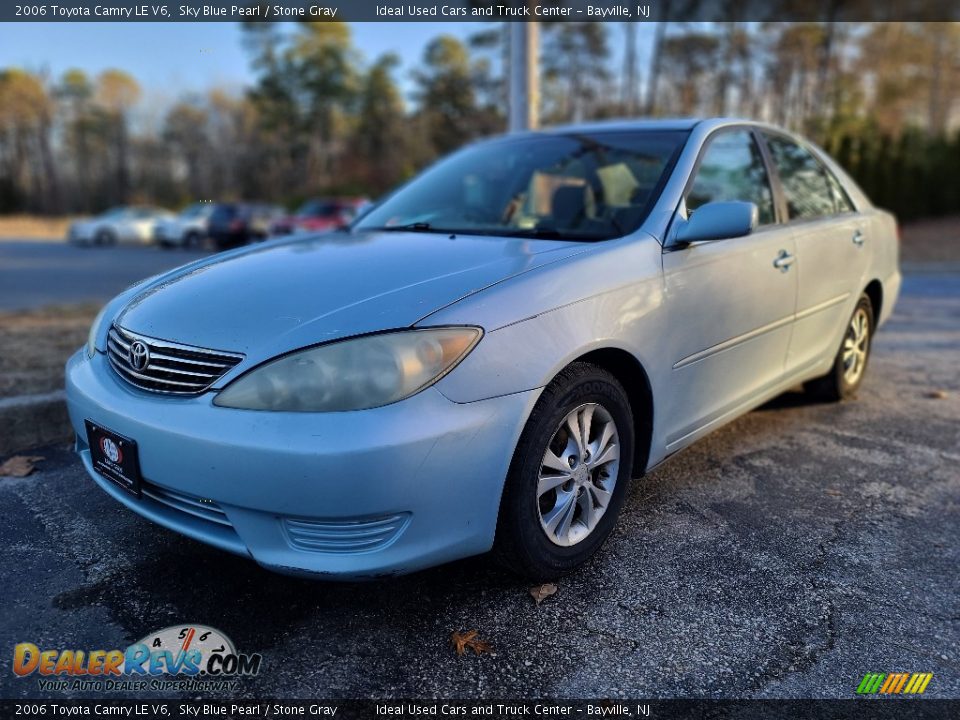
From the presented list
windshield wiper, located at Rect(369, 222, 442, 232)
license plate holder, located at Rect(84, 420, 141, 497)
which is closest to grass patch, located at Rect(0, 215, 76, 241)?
windshield wiper, located at Rect(369, 222, 442, 232)

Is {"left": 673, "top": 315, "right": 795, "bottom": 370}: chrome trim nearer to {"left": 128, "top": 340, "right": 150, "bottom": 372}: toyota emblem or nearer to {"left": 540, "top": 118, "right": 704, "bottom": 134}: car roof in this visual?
{"left": 540, "top": 118, "right": 704, "bottom": 134}: car roof

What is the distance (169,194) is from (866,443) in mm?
55853

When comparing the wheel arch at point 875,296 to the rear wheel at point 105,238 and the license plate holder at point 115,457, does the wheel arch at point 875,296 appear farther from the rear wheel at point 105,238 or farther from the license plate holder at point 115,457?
the rear wheel at point 105,238

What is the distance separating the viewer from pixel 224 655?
1988mm

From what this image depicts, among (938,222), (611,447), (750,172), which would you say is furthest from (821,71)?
(611,447)

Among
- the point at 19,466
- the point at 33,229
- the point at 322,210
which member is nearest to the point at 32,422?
the point at 19,466

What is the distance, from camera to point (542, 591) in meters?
2.31

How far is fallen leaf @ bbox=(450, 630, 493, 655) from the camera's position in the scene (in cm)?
203

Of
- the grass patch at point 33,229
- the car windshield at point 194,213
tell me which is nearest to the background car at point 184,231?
the car windshield at point 194,213

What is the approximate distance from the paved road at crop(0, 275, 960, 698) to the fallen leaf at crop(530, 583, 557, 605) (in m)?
0.03

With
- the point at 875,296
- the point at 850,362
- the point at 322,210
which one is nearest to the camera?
the point at 850,362

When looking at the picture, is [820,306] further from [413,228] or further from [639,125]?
[413,228]

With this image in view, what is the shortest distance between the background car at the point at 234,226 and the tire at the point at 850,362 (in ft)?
66.9

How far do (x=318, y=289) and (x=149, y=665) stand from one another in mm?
1153
